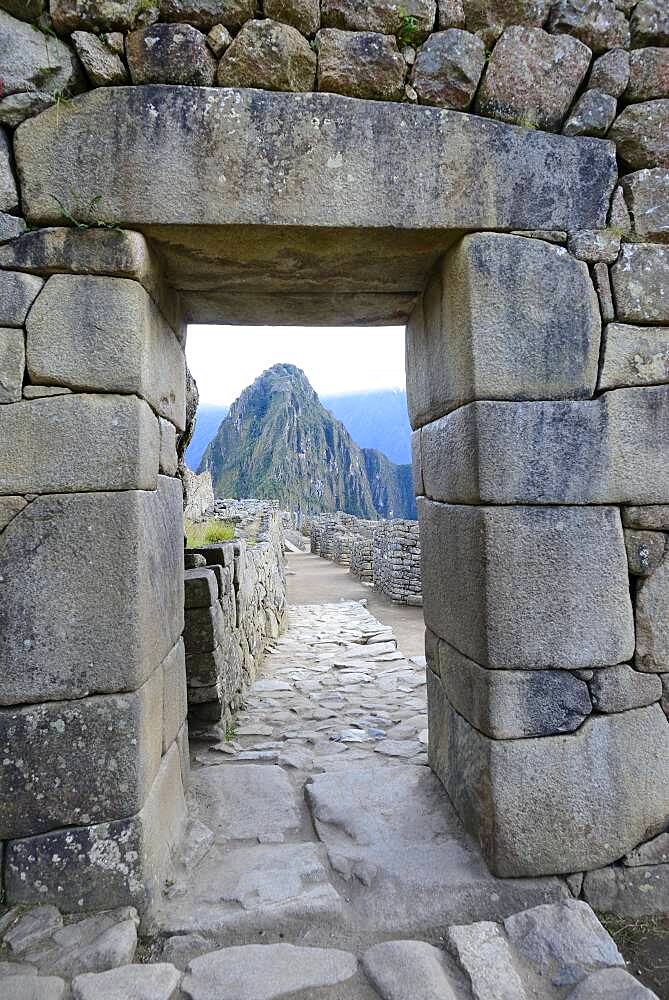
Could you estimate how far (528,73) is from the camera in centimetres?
243

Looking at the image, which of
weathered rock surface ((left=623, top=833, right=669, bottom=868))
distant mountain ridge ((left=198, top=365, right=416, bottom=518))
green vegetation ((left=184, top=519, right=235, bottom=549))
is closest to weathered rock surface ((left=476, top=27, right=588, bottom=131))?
weathered rock surface ((left=623, top=833, right=669, bottom=868))

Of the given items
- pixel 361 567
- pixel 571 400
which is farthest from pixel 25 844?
pixel 361 567

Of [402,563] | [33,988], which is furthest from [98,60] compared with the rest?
[402,563]

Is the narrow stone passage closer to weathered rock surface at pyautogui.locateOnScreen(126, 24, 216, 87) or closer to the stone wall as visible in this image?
the stone wall

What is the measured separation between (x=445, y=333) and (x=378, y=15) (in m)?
1.30

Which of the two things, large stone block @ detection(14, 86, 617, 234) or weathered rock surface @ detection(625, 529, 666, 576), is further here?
weathered rock surface @ detection(625, 529, 666, 576)

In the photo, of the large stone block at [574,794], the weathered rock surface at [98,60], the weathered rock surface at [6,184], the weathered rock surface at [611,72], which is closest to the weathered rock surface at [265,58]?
the weathered rock surface at [98,60]

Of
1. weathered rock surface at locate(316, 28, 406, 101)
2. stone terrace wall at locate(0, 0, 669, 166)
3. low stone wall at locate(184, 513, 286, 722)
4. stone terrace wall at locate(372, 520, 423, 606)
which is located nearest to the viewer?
stone terrace wall at locate(0, 0, 669, 166)

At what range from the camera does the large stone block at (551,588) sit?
7.71ft

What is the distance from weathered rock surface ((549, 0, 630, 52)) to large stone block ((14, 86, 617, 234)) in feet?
1.51

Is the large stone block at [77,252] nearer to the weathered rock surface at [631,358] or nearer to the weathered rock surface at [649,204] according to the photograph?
the weathered rock surface at [631,358]

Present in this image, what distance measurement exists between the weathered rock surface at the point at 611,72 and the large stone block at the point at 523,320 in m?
0.75

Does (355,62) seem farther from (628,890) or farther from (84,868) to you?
(628,890)

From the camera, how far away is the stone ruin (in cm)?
217
